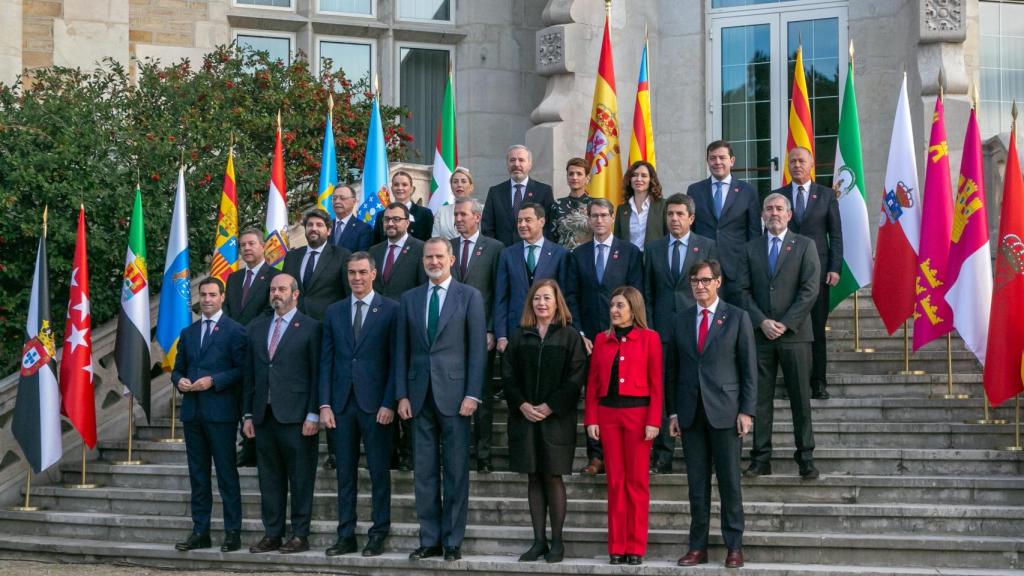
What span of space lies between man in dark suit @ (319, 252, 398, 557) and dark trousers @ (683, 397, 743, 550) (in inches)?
83.7

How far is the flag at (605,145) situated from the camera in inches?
536

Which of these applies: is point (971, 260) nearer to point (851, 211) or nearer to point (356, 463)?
point (851, 211)

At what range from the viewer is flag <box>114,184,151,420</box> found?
38.3 feet

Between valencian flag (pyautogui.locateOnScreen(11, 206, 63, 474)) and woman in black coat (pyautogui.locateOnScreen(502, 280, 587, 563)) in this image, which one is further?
valencian flag (pyautogui.locateOnScreen(11, 206, 63, 474))

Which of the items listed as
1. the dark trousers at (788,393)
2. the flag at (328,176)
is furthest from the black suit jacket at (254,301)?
the dark trousers at (788,393)

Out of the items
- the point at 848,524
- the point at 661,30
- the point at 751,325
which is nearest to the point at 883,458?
the point at 848,524

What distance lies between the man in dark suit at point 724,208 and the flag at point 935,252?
1.50 meters

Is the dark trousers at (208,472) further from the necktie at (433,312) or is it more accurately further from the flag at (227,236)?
the flag at (227,236)

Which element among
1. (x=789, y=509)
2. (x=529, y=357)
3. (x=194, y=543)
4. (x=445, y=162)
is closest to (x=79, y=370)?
(x=194, y=543)

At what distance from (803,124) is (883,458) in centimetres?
437

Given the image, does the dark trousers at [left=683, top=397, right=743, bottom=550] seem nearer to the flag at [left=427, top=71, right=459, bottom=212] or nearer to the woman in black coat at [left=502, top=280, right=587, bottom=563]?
the woman in black coat at [left=502, top=280, right=587, bottom=563]

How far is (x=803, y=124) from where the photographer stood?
13.3 m

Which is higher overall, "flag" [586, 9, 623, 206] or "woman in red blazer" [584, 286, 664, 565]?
"flag" [586, 9, 623, 206]

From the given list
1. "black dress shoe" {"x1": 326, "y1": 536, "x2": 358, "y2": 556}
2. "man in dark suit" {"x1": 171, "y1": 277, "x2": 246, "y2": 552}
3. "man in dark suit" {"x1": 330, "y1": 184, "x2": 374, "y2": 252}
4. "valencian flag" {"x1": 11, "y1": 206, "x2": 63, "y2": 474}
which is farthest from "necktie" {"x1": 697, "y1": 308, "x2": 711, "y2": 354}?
"valencian flag" {"x1": 11, "y1": 206, "x2": 63, "y2": 474}
